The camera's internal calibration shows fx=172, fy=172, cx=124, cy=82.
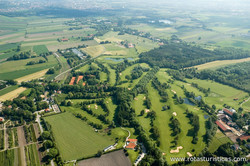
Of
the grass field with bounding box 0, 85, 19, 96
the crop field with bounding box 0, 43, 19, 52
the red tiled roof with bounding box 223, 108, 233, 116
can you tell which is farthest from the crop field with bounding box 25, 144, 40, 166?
the crop field with bounding box 0, 43, 19, 52

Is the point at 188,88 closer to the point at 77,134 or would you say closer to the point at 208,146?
the point at 208,146

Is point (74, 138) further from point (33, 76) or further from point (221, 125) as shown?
point (33, 76)

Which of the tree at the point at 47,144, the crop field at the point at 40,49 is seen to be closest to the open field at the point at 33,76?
the crop field at the point at 40,49

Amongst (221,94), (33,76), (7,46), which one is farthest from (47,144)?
(7,46)

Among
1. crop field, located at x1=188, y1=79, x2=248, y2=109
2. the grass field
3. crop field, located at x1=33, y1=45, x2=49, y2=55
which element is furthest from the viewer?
crop field, located at x1=33, y1=45, x2=49, y2=55

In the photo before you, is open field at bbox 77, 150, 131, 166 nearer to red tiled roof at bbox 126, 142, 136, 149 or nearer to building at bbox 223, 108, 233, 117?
red tiled roof at bbox 126, 142, 136, 149

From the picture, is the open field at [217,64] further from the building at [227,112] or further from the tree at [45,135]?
the tree at [45,135]
